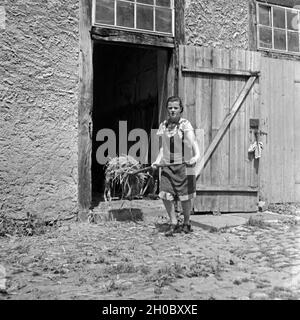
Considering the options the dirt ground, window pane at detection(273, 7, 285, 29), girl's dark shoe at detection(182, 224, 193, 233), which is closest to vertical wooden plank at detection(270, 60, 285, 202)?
window pane at detection(273, 7, 285, 29)

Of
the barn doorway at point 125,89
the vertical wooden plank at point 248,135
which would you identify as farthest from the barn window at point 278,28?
the barn doorway at point 125,89

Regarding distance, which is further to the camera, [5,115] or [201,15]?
[201,15]

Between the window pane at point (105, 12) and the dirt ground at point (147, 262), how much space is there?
8.38 feet

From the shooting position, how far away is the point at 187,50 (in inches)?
228

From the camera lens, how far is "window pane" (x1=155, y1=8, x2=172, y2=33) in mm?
5840

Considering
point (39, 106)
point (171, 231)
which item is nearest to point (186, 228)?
point (171, 231)

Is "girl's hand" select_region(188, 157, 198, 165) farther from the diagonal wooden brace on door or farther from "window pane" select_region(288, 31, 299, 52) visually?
"window pane" select_region(288, 31, 299, 52)

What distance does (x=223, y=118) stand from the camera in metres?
5.96

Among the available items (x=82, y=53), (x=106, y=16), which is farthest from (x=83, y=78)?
(x=106, y=16)

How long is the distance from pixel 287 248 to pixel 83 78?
3.18 m

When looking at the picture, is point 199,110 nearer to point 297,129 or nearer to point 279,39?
point 297,129

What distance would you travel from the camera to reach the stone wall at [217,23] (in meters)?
6.03

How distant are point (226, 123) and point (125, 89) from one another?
3.58 meters
